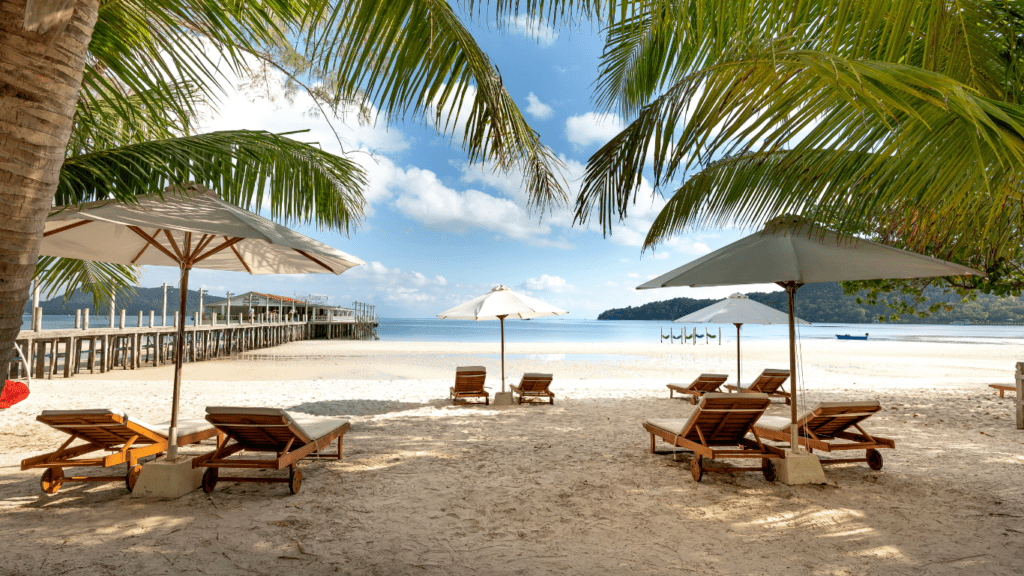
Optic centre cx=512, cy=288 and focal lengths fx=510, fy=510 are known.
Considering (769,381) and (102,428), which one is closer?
(102,428)

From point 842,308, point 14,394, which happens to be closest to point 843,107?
point 14,394

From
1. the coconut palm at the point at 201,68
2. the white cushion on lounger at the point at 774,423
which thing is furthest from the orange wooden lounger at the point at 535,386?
the coconut palm at the point at 201,68

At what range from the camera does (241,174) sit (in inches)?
181

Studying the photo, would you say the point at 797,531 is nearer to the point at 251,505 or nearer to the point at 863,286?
the point at 251,505

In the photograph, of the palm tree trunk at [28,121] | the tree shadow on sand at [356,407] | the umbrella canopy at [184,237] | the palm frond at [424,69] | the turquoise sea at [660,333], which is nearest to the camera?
the palm tree trunk at [28,121]

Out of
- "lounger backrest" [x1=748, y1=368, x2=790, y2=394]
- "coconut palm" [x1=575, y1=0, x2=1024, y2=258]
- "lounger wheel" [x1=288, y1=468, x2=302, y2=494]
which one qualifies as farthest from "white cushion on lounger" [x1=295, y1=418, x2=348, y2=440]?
"lounger backrest" [x1=748, y1=368, x2=790, y2=394]

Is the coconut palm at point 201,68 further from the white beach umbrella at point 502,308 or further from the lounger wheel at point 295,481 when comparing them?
the white beach umbrella at point 502,308

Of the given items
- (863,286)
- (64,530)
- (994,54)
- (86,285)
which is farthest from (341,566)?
(863,286)

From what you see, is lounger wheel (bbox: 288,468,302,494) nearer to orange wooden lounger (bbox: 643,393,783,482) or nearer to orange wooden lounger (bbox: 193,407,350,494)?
orange wooden lounger (bbox: 193,407,350,494)

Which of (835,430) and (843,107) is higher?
(843,107)

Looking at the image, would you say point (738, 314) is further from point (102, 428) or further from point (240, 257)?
point (102, 428)

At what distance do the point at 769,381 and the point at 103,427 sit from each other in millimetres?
9417

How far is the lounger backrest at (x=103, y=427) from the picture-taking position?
377cm

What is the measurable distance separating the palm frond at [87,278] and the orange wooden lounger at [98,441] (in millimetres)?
1838
